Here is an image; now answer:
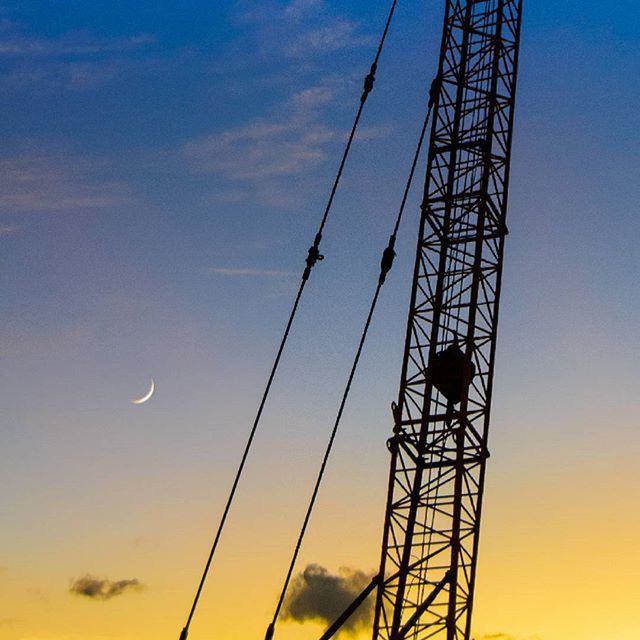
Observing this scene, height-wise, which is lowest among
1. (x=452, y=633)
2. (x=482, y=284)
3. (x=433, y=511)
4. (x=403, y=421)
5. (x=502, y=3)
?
(x=452, y=633)

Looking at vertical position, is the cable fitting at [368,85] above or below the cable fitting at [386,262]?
above

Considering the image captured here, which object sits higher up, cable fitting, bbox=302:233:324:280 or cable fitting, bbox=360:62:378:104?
cable fitting, bbox=360:62:378:104

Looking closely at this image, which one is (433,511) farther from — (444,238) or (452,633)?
(444,238)

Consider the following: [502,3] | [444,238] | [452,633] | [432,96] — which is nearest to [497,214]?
[444,238]

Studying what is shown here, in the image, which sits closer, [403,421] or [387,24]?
[403,421]

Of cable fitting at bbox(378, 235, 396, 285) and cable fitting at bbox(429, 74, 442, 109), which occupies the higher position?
cable fitting at bbox(429, 74, 442, 109)

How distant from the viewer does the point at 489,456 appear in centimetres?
3117

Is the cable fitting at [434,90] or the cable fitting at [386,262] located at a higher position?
the cable fitting at [434,90]

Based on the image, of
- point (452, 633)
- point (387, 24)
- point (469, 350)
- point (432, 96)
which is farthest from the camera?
point (387, 24)

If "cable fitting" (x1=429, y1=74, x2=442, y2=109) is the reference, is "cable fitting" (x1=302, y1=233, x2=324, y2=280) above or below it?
below

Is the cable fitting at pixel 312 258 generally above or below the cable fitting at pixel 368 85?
below

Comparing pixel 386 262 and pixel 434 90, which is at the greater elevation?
pixel 434 90

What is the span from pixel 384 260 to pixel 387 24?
9231mm

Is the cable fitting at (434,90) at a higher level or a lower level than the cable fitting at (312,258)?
higher
